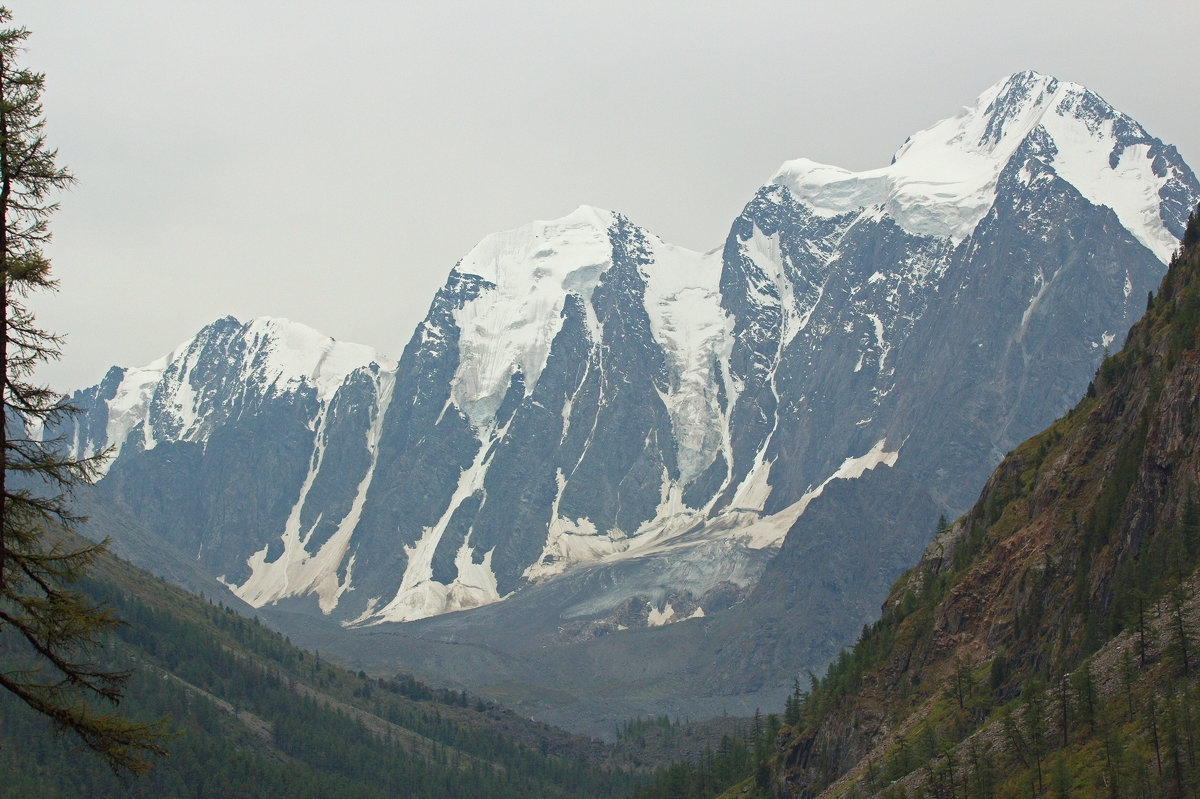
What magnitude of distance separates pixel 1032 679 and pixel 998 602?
91.0 feet

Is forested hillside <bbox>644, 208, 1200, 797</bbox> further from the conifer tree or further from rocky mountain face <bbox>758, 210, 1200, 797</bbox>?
the conifer tree

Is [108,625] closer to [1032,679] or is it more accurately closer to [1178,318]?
[1032,679]

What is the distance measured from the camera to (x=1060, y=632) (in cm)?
12069

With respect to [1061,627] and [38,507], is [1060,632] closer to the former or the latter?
[1061,627]

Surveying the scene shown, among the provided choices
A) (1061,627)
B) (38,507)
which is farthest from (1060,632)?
(38,507)

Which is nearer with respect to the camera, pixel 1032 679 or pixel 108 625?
pixel 108 625

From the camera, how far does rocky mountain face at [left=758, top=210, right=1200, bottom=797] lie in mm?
90500

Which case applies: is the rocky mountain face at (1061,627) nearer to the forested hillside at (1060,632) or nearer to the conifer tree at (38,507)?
the forested hillside at (1060,632)

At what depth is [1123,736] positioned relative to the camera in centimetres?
8612

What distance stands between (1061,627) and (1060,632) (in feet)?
2.44

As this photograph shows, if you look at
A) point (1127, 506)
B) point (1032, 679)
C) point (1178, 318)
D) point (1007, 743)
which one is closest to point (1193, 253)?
point (1178, 318)

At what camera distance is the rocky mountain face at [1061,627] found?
90500 mm

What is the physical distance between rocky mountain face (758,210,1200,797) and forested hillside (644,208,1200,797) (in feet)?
0.82

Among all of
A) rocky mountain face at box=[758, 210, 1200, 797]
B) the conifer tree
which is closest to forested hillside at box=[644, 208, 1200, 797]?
rocky mountain face at box=[758, 210, 1200, 797]
